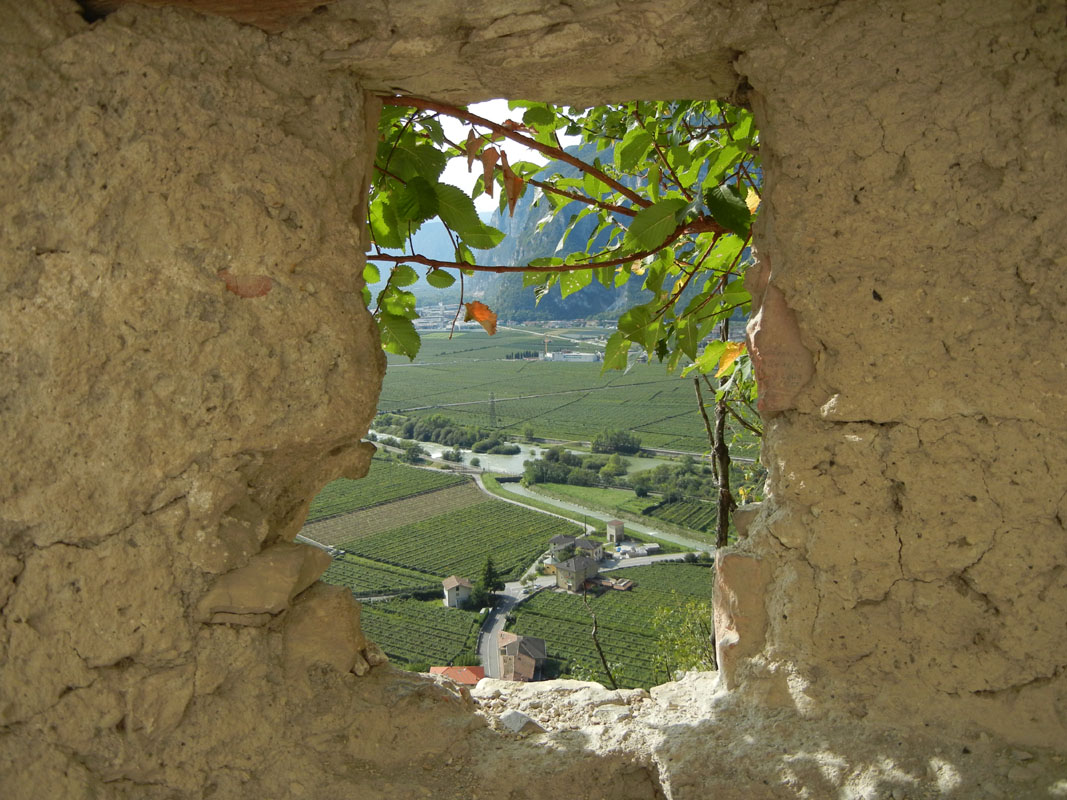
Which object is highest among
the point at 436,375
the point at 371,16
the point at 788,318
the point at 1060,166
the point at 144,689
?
the point at 371,16

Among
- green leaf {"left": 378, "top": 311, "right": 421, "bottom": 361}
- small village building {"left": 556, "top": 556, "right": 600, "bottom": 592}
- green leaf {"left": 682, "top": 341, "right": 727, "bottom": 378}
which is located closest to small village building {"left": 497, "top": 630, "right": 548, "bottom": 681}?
small village building {"left": 556, "top": 556, "right": 600, "bottom": 592}

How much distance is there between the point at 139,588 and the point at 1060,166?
1904 mm

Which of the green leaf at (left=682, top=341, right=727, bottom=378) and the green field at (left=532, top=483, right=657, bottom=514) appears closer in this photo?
the green leaf at (left=682, top=341, right=727, bottom=378)

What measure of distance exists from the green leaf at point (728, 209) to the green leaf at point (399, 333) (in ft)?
2.99

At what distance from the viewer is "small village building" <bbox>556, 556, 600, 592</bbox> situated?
8.42 meters

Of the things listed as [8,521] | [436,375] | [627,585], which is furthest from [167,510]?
[436,375]

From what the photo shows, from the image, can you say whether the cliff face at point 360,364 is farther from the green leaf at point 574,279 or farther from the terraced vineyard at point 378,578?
the terraced vineyard at point 378,578

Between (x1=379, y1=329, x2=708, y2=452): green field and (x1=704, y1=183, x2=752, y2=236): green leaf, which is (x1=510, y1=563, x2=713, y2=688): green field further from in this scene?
(x1=704, y1=183, x2=752, y2=236): green leaf

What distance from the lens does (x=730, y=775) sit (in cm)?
161

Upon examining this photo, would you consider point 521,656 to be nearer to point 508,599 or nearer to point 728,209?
point 508,599

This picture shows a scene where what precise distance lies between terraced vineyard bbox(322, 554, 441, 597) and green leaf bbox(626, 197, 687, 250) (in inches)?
291

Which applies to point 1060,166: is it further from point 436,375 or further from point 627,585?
point 436,375

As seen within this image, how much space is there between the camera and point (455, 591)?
8750mm

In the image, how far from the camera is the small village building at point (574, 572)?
8.42 m
